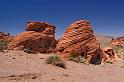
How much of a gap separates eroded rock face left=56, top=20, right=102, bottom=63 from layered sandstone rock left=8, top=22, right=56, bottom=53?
8.24 feet

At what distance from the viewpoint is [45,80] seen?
507 inches

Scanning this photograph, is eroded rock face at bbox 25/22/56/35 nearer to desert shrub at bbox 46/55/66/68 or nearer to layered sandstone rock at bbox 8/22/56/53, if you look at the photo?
layered sandstone rock at bbox 8/22/56/53

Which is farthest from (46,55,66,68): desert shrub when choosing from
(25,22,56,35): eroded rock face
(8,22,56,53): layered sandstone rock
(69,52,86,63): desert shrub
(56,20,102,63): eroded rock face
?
(25,22,56,35): eroded rock face

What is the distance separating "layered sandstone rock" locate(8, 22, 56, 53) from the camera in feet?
84.1

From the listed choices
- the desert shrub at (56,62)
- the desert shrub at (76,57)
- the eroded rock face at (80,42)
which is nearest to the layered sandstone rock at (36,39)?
the eroded rock face at (80,42)

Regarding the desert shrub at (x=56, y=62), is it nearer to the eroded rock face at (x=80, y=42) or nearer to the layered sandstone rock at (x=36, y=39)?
the eroded rock face at (x=80, y=42)

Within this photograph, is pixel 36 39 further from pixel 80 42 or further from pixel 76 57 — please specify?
pixel 76 57

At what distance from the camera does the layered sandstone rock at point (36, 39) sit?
25.6 metres

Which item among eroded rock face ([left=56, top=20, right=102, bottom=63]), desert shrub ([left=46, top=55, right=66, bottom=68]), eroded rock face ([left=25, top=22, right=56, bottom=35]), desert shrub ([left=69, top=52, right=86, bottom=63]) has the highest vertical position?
eroded rock face ([left=25, top=22, right=56, bottom=35])

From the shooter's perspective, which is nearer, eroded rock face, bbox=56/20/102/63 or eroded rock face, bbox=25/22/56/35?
eroded rock face, bbox=56/20/102/63

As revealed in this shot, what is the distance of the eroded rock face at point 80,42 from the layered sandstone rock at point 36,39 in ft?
8.24

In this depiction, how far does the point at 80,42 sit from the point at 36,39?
444 centimetres

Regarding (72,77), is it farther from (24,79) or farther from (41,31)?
(41,31)

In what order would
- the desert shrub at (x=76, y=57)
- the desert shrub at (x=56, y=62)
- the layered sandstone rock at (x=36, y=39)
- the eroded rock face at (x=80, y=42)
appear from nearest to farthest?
the desert shrub at (x=56, y=62), the desert shrub at (x=76, y=57), the eroded rock face at (x=80, y=42), the layered sandstone rock at (x=36, y=39)
